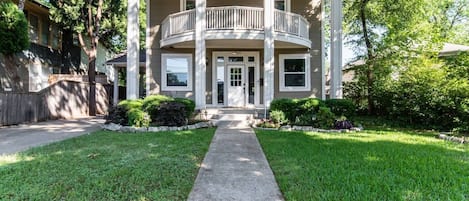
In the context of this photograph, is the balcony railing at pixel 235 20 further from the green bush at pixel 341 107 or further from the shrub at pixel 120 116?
the shrub at pixel 120 116

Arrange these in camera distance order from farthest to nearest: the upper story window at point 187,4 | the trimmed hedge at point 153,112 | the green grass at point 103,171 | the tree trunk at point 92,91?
the tree trunk at point 92,91 < the upper story window at point 187,4 < the trimmed hedge at point 153,112 < the green grass at point 103,171

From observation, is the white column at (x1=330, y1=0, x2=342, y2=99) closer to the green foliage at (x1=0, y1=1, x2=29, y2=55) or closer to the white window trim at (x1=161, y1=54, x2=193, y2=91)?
the white window trim at (x1=161, y1=54, x2=193, y2=91)

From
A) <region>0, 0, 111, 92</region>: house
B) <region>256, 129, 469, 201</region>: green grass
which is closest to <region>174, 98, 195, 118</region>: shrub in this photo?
<region>256, 129, 469, 201</region>: green grass

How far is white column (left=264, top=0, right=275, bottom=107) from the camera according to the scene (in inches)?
448

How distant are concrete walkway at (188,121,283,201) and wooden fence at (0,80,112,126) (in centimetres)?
812

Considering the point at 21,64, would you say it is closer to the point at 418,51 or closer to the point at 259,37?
the point at 259,37

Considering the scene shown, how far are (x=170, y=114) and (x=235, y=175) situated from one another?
18.8ft

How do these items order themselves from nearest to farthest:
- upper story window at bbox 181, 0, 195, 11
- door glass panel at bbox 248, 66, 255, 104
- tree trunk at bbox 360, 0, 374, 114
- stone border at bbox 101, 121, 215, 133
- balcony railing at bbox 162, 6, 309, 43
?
stone border at bbox 101, 121, 215, 133
balcony railing at bbox 162, 6, 309, 43
tree trunk at bbox 360, 0, 374, 114
upper story window at bbox 181, 0, 195, 11
door glass panel at bbox 248, 66, 255, 104

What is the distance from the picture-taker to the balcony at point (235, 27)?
1180 cm

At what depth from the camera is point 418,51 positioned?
11.5m

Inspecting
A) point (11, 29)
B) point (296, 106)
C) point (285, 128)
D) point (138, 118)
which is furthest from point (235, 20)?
point (11, 29)

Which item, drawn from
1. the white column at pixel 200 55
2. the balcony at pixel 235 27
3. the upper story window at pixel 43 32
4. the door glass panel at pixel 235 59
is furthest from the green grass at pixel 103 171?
the upper story window at pixel 43 32

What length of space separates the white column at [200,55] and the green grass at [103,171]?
467 cm

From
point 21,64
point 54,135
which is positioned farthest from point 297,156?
point 21,64
